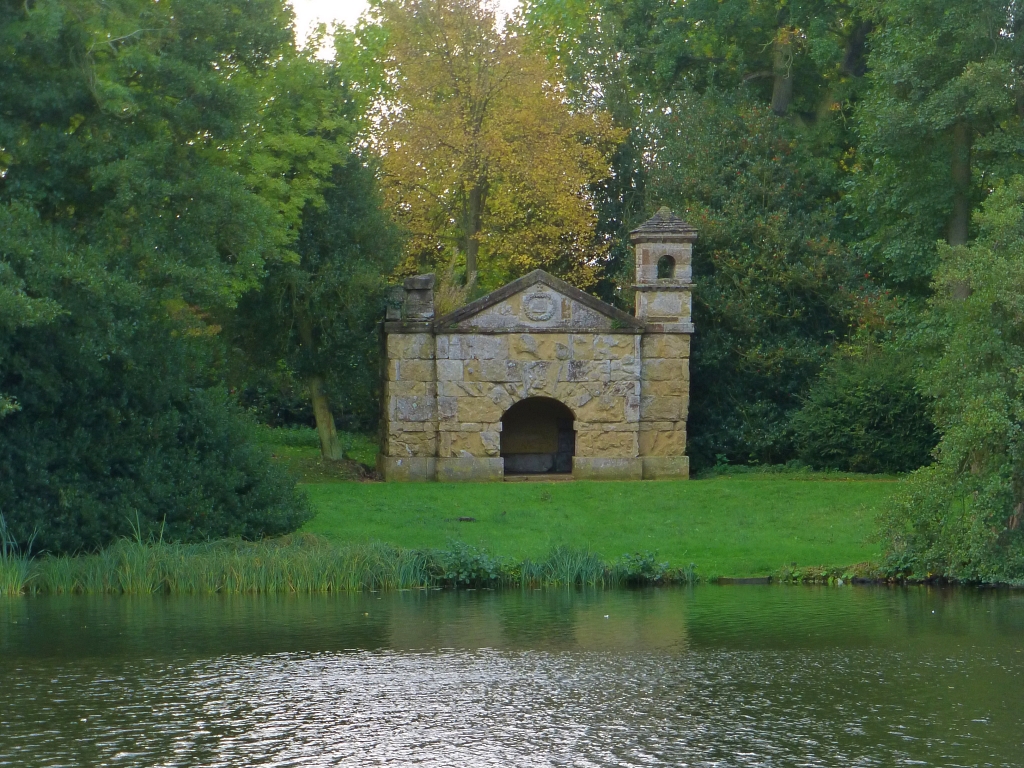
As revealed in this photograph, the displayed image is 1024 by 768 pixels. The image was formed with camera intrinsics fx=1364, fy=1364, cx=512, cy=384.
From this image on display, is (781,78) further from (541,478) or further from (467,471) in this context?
(467,471)

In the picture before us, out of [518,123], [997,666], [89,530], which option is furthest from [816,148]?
[997,666]

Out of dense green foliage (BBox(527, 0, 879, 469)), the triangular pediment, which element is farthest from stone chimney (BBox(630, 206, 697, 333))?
dense green foliage (BBox(527, 0, 879, 469))

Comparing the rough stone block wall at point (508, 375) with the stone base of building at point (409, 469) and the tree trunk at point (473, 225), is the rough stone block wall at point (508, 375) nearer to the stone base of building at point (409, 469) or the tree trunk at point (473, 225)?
the stone base of building at point (409, 469)

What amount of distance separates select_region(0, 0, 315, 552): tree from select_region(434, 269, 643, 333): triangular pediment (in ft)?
21.3

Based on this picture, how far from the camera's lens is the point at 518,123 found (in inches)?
1221

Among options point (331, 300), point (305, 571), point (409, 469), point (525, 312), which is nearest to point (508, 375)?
point (525, 312)

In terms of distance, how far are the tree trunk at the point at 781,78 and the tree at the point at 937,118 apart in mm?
8047

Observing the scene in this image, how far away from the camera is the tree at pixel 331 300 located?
23812 millimetres

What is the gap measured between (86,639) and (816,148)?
22.9m

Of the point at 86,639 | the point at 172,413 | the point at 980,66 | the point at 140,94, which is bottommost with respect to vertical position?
the point at 86,639

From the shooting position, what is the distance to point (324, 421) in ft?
85.4

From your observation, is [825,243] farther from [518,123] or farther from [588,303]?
[518,123]

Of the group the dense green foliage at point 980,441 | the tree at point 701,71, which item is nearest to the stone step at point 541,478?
the tree at point 701,71

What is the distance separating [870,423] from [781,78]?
1057 centimetres
